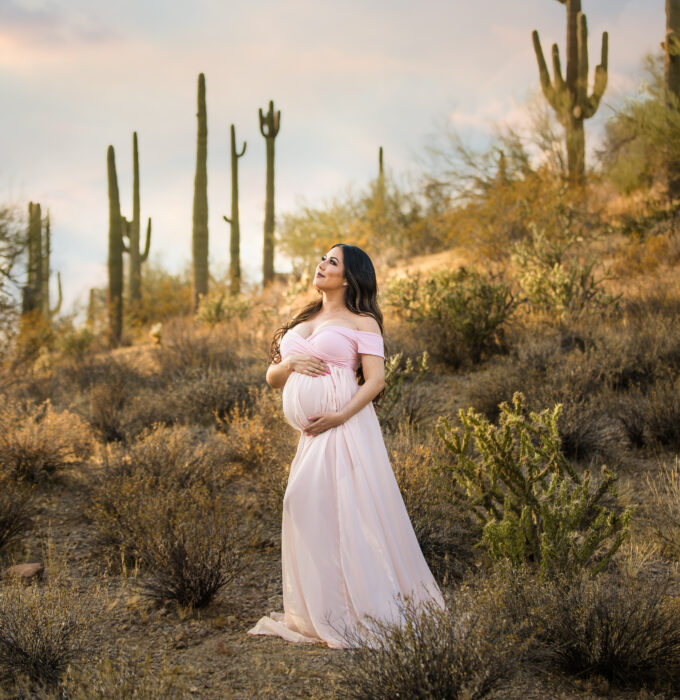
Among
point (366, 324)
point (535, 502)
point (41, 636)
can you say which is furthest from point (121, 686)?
point (535, 502)

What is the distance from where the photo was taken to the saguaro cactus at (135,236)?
21.2 m

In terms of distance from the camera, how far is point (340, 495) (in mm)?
3490

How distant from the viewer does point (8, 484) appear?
5719mm

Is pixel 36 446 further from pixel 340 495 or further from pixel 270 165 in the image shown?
pixel 270 165

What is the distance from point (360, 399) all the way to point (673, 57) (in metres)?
15.7

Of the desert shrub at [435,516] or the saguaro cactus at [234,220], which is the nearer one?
the desert shrub at [435,516]

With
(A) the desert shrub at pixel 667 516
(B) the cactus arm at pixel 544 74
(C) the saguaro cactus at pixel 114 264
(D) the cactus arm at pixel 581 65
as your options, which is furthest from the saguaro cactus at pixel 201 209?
(A) the desert shrub at pixel 667 516

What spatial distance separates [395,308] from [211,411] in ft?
16.0

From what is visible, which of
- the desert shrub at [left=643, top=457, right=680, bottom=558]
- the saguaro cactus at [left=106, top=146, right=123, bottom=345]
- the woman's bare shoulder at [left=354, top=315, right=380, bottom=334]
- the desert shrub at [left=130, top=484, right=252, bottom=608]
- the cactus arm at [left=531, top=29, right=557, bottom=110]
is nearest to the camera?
the woman's bare shoulder at [left=354, top=315, right=380, bottom=334]

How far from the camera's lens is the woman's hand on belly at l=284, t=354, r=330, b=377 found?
11.9 ft

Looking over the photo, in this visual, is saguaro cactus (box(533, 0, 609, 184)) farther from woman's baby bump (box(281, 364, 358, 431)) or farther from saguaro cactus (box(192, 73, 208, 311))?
woman's baby bump (box(281, 364, 358, 431))

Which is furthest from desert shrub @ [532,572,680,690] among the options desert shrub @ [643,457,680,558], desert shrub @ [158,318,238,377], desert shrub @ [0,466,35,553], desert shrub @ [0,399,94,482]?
desert shrub @ [158,318,238,377]

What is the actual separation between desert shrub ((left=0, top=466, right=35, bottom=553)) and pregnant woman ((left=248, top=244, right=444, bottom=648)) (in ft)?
8.56

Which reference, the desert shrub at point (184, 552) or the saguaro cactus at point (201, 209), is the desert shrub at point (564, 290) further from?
the saguaro cactus at point (201, 209)
